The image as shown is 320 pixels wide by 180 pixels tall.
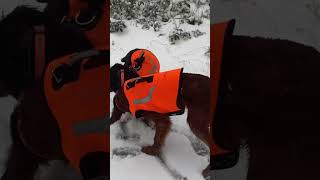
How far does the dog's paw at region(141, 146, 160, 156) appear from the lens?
75.6 inches

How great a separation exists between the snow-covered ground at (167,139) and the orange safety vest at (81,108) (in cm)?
46

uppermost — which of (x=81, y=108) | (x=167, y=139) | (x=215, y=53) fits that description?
(x=215, y=53)

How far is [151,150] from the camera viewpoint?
1.95 m

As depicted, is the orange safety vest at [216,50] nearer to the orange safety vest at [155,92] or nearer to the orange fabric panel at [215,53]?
the orange fabric panel at [215,53]

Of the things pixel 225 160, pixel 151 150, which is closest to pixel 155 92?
pixel 151 150

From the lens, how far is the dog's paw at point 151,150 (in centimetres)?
192

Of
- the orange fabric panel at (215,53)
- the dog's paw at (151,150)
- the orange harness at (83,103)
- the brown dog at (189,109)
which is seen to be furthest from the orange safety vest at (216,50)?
the dog's paw at (151,150)

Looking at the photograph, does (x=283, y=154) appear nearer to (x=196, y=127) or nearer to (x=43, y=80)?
(x=43, y=80)

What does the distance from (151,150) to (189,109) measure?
27cm

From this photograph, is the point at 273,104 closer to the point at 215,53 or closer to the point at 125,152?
the point at 215,53

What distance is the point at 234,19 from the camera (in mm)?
701

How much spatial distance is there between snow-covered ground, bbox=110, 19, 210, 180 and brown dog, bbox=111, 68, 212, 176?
0.04 m

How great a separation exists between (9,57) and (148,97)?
3.29ft

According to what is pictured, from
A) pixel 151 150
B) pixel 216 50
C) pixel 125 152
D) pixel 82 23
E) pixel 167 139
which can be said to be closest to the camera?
pixel 216 50
